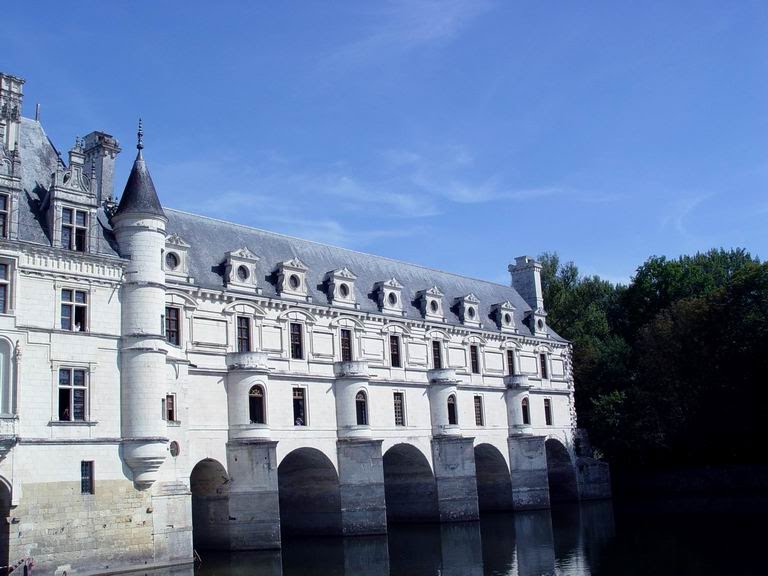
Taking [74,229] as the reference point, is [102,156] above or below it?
above

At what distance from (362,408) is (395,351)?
3.88 meters

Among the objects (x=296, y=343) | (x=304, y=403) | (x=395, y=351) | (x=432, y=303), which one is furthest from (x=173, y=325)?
(x=432, y=303)

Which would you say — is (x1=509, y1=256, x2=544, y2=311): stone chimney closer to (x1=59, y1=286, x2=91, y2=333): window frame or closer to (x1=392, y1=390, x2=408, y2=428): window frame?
(x1=392, y1=390, x2=408, y2=428): window frame

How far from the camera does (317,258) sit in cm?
3659

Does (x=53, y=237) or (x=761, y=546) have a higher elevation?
(x=53, y=237)

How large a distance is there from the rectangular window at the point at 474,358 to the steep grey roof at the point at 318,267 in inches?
61.7

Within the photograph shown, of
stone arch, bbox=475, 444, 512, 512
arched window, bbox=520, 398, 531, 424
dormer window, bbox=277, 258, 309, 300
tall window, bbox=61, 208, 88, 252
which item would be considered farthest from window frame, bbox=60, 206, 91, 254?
arched window, bbox=520, 398, 531, 424

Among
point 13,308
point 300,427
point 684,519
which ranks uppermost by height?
point 13,308

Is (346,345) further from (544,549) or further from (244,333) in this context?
(544,549)

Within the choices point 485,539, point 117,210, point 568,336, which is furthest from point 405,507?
point 568,336

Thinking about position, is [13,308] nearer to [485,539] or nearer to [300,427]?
[300,427]

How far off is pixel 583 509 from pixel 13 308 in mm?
29708

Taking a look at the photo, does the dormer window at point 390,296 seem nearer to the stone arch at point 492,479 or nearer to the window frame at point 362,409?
the window frame at point 362,409

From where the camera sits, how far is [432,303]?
39656 mm
